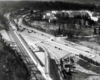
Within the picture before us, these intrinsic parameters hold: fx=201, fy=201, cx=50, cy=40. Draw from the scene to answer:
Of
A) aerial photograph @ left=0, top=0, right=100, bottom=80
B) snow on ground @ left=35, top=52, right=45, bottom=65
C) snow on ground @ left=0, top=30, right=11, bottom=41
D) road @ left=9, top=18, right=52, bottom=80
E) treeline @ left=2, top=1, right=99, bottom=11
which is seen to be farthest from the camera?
treeline @ left=2, top=1, right=99, bottom=11

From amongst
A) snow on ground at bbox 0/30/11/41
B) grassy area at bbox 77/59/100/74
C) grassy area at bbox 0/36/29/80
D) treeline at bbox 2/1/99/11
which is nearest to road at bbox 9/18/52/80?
snow on ground at bbox 0/30/11/41

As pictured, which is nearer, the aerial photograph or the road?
the aerial photograph

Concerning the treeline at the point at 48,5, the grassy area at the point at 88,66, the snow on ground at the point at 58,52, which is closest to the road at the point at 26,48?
the snow on ground at the point at 58,52

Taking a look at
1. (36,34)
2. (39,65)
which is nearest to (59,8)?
(36,34)

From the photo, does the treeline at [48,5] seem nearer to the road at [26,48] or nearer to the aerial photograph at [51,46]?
the aerial photograph at [51,46]

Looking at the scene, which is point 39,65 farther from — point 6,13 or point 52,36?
point 6,13

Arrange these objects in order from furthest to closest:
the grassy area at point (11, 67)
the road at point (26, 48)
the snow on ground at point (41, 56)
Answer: the snow on ground at point (41, 56), the road at point (26, 48), the grassy area at point (11, 67)

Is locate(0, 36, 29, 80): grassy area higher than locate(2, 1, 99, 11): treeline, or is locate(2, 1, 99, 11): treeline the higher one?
locate(2, 1, 99, 11): treeline

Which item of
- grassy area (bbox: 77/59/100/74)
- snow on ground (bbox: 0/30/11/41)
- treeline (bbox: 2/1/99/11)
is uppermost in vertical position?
treeline (bbox: 2/1/99/11)

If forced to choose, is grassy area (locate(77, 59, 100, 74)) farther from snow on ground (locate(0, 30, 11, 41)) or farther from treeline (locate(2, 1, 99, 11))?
treeline (locate(2, 1, 99, 11))
